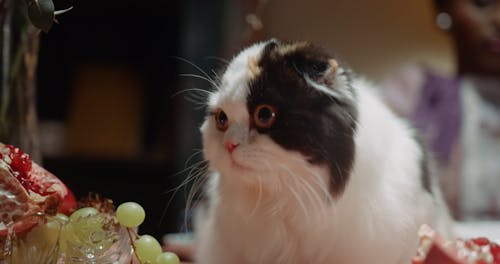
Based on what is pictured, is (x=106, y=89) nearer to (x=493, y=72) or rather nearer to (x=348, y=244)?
(x=493, y=72)

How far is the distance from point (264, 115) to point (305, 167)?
0.29ft

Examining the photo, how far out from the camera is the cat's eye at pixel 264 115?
759mm

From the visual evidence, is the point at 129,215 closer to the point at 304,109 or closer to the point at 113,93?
the point at 304,109

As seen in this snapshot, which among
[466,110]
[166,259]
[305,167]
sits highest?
[466,110]

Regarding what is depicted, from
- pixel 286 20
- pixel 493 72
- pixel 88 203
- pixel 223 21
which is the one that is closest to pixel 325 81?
pixel 88 203

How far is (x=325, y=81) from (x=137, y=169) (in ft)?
6.47

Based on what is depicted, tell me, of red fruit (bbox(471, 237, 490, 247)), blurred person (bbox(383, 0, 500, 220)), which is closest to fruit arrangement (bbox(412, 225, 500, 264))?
red fruit (bbox(471, 237, 490, 247))

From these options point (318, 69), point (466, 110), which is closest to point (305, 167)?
point (318, 69)

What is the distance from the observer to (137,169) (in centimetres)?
264

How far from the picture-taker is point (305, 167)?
30.2 inches

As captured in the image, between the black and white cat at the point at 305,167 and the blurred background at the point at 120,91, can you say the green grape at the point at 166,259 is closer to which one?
the black and white cat at the point at 305,167

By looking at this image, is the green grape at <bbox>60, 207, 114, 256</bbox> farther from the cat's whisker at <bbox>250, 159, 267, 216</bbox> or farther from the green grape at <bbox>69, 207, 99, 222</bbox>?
the cat's whisker at <bbox>250, 159, 267, 216</bbox>

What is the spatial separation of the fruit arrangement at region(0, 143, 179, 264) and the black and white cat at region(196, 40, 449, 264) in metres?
0.18

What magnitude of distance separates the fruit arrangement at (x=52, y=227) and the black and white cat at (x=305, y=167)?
0.59ft
